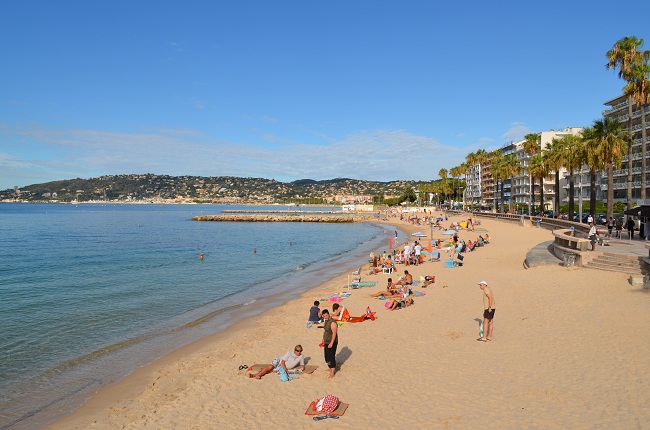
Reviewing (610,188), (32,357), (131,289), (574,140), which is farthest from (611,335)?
(574,140)

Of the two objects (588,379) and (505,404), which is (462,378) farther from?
(588,379)

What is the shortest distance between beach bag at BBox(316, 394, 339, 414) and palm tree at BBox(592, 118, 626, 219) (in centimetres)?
3449

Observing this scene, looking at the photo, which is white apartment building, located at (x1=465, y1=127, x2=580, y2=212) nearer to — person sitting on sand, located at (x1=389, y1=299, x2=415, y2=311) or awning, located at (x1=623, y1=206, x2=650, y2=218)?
awning, located at (x1=623, y1=206, x2=650, y2=218)

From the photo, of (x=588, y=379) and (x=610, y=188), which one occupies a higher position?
(x=610, y=188)

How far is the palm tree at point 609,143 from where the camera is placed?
116 ft

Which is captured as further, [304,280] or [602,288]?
[304,280]

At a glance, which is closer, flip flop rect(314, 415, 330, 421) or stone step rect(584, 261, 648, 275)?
flip flop rect(314, 415, 330, 421)

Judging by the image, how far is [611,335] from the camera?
11188mm

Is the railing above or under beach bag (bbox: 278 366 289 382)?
above

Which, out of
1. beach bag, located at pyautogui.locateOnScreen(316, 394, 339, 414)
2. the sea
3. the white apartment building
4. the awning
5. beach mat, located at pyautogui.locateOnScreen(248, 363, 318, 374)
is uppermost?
the white apartment building

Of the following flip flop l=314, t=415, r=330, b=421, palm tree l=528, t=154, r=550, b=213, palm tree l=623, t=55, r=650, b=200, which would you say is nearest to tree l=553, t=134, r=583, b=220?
palm tree l=528, t=154, r=550, b=213

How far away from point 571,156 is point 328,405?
1664 inches

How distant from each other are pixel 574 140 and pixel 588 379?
155 ft

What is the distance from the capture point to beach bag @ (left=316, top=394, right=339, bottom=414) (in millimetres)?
7953
